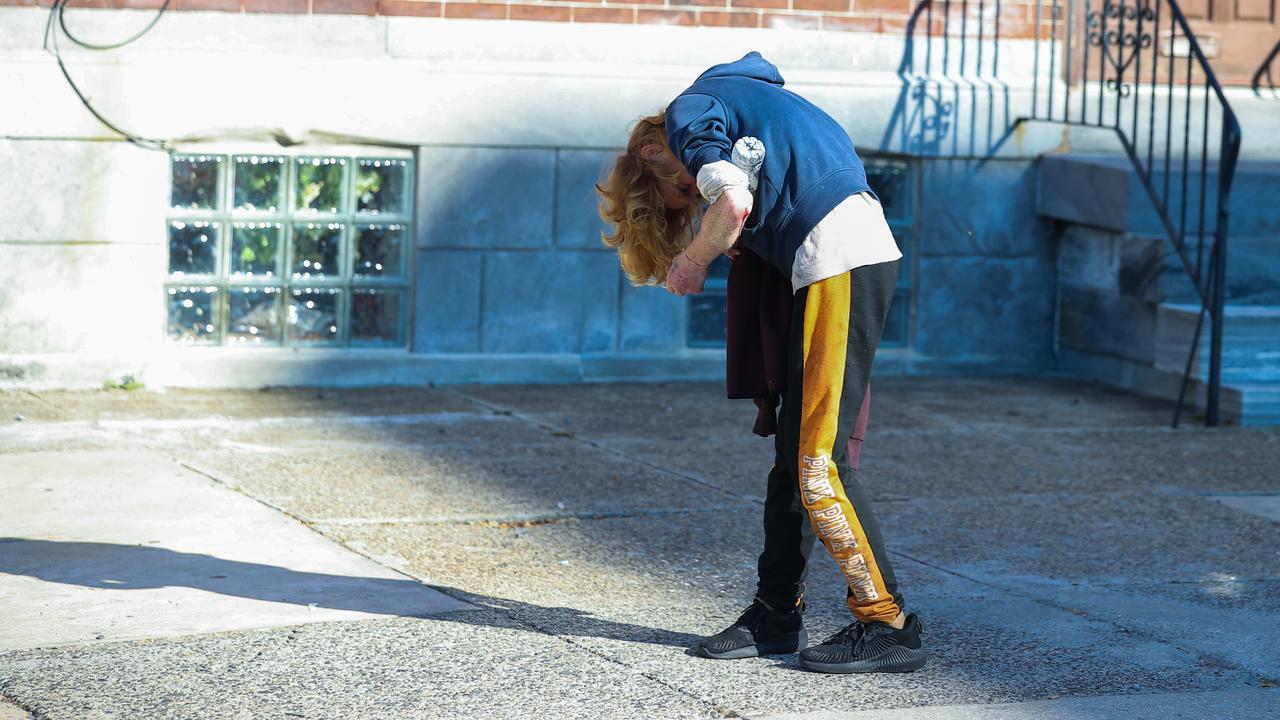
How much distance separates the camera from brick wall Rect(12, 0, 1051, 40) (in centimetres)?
757

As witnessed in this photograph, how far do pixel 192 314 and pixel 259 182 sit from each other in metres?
0.67

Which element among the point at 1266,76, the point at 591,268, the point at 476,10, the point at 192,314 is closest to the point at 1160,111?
the point at 1266,76

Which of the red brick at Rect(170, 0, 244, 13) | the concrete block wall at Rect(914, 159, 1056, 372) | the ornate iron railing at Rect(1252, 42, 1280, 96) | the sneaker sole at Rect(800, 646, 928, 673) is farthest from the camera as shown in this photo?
the ornate iron railing at Rect(1252, 42, 1280, 96)

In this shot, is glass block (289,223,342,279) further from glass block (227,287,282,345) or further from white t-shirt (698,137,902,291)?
white t-shirt (698,137,902,291)

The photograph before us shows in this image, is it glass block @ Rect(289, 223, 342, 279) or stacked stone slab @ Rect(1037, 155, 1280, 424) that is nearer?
stacked stone slab @ Rect(1037, 155, 1280, 424)

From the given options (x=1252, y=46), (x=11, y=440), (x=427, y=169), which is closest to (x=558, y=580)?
(x=11, y=440)

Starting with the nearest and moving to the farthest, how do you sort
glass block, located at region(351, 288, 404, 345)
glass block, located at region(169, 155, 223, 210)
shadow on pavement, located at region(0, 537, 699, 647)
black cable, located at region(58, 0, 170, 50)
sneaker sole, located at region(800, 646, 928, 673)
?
sneaker sole, located at region(800, 646, 928, 673) → shadow on pavement, located at region(0, 537, 699, 647) → black cable, located at region(58, 0, 170, 50) → glass block, located at region(169, 155, 223, 210) → glass block, located at region(351, 288, 404, 345)

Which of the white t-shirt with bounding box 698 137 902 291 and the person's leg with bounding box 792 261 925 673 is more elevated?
the white t-shirt with bounding box 698 137 902 291

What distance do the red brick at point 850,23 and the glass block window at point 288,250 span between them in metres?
2.14

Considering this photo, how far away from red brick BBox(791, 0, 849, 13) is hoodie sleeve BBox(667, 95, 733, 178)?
4721 millimetres

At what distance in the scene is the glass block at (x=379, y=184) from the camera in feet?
25.7

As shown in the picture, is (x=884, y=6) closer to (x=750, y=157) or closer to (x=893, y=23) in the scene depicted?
(x=893, y=23)

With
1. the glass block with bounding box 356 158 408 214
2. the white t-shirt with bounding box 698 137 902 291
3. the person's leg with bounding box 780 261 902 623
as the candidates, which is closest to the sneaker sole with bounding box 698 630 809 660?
the person's leg with bounding box 780 261 902 623

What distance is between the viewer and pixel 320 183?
778cm
